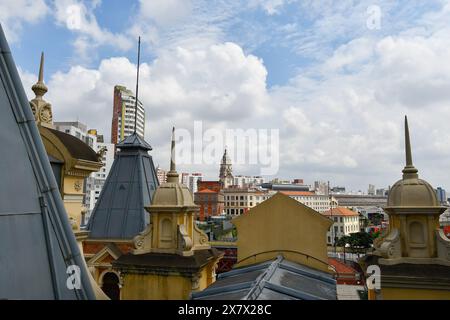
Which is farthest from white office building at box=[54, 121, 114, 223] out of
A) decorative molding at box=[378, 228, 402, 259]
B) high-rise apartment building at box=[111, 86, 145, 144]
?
decorative molding at box=[378, 228, 402, 259]

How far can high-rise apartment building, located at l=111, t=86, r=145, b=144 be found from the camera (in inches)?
5379

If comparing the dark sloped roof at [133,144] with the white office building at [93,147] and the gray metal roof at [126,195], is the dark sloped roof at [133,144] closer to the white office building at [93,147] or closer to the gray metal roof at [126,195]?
the gray metal roof at [126,195]

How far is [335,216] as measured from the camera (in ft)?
331

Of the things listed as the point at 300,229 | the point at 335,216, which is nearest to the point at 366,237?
the point at 335,216

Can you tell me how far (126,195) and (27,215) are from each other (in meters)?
13.9

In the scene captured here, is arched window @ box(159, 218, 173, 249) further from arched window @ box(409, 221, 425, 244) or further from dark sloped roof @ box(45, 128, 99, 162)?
arched window @ box(409, 221, 425, 244)

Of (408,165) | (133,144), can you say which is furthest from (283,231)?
(133,144)

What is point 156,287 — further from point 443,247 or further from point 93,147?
point 93,147

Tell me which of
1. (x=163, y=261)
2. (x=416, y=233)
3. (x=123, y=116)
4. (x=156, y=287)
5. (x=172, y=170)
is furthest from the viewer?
(x=123, y=116)

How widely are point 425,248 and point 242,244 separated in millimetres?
6208

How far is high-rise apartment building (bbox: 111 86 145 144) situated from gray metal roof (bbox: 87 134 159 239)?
118876 millimetres

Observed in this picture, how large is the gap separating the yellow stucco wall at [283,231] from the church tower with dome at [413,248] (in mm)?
1911

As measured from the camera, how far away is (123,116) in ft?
456
